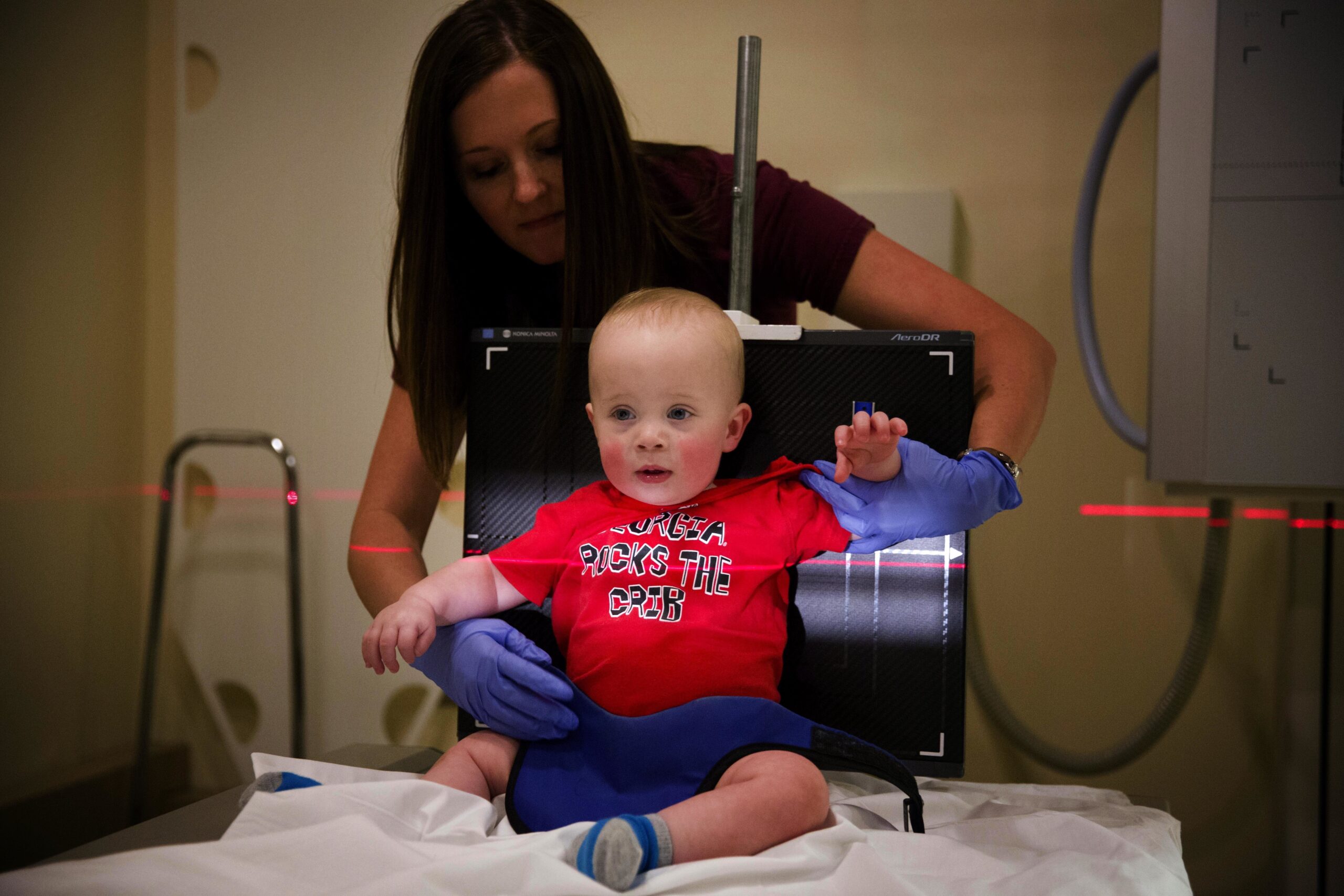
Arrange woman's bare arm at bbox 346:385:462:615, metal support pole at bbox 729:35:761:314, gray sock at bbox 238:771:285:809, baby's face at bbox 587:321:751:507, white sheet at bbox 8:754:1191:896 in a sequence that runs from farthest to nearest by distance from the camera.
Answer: woman's bare arm at bbox 346:385:462:615
metal support pole at bbox 729:35:761:314
baby's face at bbox 587:321:751:507
gray sock at bbox 238:771:285:809
white sheet at bbox 8:754:1191:896

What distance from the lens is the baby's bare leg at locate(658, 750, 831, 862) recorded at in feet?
2.08

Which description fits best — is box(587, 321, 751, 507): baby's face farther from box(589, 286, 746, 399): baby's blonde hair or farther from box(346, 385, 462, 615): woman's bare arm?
box(346, 385, 462, 615): woman's bare arm

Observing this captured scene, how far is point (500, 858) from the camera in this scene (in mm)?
586

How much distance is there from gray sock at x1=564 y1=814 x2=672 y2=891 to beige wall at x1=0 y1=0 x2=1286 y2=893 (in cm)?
57

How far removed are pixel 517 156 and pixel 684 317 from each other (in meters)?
0.32

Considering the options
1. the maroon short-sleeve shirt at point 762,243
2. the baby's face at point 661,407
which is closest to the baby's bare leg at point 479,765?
the baby's face at point 661,407

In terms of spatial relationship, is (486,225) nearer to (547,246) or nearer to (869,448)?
(547,246)

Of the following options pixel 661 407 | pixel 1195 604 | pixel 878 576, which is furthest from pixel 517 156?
pixel 1195 604

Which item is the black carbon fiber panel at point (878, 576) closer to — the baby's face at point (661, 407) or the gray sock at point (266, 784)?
the baby's face at point (661, 407)

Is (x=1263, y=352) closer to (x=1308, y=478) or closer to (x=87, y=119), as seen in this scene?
(x=1308, y=478)

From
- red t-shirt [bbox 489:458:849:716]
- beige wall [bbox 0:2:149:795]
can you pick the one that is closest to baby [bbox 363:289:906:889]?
red t-shirt [bbox 489:458:849:716]

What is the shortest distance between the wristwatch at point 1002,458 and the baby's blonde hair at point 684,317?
210 millimetres

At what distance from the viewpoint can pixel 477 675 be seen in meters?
0.81

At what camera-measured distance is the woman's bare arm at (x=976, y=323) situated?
2.97ft
